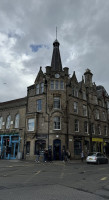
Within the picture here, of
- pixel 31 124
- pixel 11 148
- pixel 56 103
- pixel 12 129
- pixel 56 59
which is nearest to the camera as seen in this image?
pixel 56 103

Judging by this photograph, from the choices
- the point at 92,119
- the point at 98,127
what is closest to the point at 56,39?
the point at 92,119

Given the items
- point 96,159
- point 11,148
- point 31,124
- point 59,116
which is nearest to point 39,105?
point 31,124

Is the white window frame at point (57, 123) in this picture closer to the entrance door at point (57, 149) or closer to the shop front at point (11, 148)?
the entrance door at point (57, 149)

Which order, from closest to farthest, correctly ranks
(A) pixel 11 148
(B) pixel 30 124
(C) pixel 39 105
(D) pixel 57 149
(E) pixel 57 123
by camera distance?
(D) pixel 57 149 → (E) pixel 57 123 → (B) pixel 30 124 → (C) pixel 39 105 → (A) pixel 11 148

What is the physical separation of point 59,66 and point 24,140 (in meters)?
14.7

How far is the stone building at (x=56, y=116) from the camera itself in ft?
84.8

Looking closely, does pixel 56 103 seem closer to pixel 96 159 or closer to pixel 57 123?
pixel 57 123

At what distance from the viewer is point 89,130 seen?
30.8 metres

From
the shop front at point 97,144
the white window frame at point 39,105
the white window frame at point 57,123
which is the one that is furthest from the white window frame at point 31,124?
the shop front at point 97,144

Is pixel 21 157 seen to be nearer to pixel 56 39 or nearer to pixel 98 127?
pixel 98 127

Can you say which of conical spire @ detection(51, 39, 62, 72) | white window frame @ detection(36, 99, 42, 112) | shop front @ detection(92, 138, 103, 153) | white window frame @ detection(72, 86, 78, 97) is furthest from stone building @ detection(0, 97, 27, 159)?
shop front @ detection(92, 138, 103, 153)

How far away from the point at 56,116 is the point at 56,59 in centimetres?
1172

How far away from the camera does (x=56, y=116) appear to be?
86.5 feet

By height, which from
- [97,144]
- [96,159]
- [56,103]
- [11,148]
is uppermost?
[56,103]
